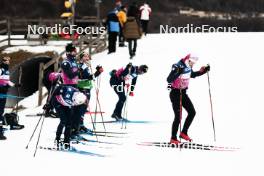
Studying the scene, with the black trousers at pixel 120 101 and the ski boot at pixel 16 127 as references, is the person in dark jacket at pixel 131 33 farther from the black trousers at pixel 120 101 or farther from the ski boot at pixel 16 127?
the ski boot at pixel 16 127

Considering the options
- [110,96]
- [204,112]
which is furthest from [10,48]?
[204,112]

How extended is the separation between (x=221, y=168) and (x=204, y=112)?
487cm

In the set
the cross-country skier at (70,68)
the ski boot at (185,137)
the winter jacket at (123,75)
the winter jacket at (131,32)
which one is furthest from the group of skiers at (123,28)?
the cross-country skier at (70,68)

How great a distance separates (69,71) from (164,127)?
333cm

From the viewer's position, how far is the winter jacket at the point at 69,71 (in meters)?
9.53

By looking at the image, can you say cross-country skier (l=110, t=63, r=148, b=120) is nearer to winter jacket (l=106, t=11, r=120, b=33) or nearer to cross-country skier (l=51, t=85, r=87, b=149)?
cross-country skier (l=51, t=85, r=87, b=149)

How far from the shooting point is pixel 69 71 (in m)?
9.52

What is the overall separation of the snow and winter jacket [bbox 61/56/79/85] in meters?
1.21

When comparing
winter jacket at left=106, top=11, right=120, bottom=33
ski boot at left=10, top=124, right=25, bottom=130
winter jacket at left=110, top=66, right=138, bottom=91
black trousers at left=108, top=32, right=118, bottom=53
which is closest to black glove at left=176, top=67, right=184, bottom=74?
winter jacket at left=110, top=66, right=138, bottom=91

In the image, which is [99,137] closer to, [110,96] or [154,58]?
[110,96]

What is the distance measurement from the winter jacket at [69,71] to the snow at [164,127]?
121 centimetres

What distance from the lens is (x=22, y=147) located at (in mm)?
10156

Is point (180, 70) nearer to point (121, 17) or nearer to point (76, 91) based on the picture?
point (76, 91)

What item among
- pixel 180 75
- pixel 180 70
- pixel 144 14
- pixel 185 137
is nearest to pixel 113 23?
pixel 144 14
